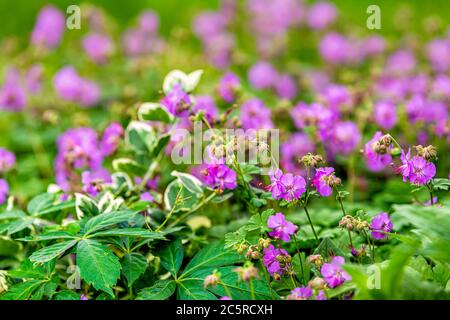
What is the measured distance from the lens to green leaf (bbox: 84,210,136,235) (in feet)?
4.83

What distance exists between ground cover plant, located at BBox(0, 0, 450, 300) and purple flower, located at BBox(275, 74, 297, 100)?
1cm

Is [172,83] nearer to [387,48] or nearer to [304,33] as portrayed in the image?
[387,48]

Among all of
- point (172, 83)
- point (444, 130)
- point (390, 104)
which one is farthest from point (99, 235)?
point (390, 104)

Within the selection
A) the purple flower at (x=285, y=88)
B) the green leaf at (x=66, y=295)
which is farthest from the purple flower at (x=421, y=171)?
the purple flower at (x=285, y=88)

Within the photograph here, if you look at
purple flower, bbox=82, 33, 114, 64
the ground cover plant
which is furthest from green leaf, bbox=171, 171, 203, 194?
purple flower, bbox=82, 33, 114, 64

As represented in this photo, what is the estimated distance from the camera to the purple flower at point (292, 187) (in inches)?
55.7

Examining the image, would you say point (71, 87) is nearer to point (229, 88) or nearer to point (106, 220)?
point (229, 88)

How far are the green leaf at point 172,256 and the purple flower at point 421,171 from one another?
55 centimetres

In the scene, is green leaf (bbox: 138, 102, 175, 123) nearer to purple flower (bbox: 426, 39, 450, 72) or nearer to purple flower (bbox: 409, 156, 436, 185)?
purple flower (bbox: 409, 156, 436, 185)

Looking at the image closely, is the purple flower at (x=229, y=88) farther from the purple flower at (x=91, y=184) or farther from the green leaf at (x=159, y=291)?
the green leaf at (x=159, y=291)

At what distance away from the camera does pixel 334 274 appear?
4.34 ft

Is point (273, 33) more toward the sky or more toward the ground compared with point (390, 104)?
more toward the sky

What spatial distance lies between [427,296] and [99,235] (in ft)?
2.25

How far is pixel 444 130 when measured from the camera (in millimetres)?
2055
